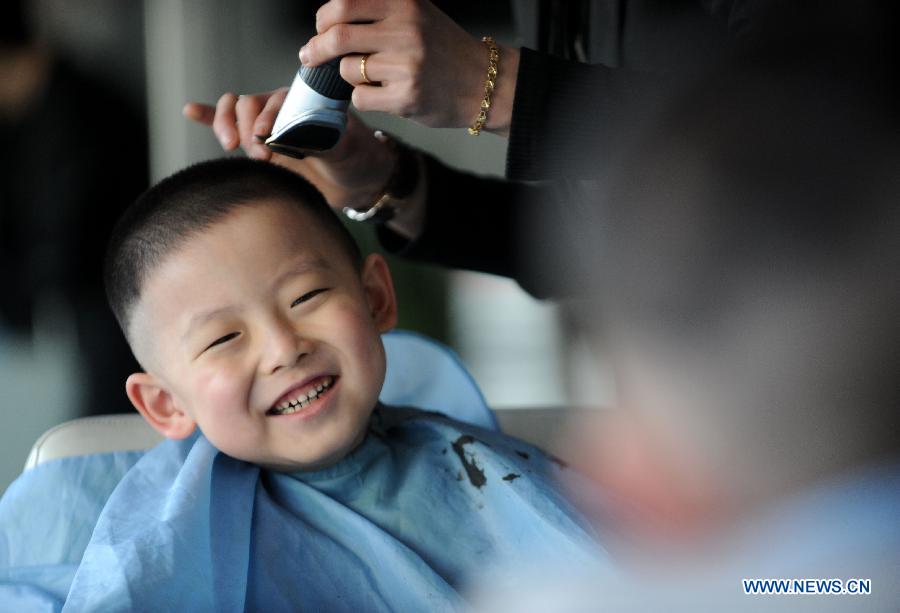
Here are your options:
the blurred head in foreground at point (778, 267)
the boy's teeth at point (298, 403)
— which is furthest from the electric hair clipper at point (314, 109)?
the blurred head in foreground at point (778, 267)

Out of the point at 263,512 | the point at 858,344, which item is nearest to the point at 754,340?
the point at 858,344

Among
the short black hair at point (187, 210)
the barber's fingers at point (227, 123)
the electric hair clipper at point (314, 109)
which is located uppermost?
the electric hair clipper at point (314, 109)

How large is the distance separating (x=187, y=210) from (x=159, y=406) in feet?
0.69

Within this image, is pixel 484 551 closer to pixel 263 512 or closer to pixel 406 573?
pixel 406 573

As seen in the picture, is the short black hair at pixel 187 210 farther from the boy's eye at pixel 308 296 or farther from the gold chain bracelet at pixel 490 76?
the gold chain bracelet at pixel 490 76

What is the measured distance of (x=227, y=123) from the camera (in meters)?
0.95

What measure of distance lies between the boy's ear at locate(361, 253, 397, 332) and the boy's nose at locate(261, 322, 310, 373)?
0.17 meters

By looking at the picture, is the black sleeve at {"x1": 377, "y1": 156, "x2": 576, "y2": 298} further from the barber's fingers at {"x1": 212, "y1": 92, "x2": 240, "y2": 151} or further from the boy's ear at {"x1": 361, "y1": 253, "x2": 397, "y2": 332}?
the barber's fingers at {"x1": 212, "y1": 92, "x2": 240, "y2": 151}

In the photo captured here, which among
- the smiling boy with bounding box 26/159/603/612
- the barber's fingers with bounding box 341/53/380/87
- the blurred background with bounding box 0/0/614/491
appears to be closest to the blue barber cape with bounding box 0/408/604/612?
the smiling boy with bounding box 26/159/603/612

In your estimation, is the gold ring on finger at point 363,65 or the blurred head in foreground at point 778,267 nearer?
the blurred head in foreground at point 778,267

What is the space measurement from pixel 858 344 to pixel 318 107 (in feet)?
1.53

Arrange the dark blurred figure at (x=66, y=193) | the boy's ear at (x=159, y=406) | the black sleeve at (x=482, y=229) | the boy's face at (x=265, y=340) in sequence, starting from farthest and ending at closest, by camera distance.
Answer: the dark blurred figure at (x=66, y=193), the black sleeve at (x=482, y=229), the boy's ear at (x=159, y=406), the boy's face at (x=265, y=340)

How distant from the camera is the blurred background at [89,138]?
186 centimetres

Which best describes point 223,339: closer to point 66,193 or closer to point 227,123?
point 227,123
